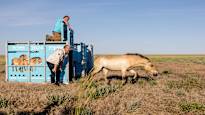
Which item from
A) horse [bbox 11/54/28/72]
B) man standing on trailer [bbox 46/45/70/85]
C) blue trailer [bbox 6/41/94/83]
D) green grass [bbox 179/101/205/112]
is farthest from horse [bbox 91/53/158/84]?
green grass [bbox 179/101/205/112]

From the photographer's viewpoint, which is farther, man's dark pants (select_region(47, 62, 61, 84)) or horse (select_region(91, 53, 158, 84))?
horse (select_region(91, 53, 158, 84))

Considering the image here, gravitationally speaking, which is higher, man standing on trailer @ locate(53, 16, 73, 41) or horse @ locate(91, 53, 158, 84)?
man standing on trailer @ locate(53, 16, 73, 41)

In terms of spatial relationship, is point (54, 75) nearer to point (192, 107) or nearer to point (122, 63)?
point (122, 63)

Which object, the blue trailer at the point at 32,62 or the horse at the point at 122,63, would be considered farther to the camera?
the blue trailer at the point at 32,62

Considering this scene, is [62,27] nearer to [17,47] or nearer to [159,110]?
[17,47]

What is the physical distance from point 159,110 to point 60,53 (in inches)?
274

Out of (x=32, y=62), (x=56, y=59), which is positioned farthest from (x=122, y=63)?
(x=32, y=62)

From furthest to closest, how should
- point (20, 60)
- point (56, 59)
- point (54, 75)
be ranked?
point (20, 60), point (54, 75), point (56, 59)

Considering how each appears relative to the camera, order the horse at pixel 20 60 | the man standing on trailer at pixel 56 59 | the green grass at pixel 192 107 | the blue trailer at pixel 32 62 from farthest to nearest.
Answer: the horse at pixel 20 60
the blue trailer at pixel 32 62
the man standing on trailer at pixel 56 59
the green grass at pixel 192 107

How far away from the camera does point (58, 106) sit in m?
10.7

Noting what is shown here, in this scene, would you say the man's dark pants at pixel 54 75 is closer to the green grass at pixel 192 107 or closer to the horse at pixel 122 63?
the horse at pixel 122 63

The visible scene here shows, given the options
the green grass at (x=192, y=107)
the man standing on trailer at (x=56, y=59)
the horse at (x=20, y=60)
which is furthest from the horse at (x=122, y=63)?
the green grass at (x=192, y=107)

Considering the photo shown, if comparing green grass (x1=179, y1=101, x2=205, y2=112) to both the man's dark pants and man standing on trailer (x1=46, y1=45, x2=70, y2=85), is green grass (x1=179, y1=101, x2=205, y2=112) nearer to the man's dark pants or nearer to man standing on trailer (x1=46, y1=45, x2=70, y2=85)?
man standing on trailer (x1=46, y1=45, x2=70, y2=85)

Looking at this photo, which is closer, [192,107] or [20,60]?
[192,107]
